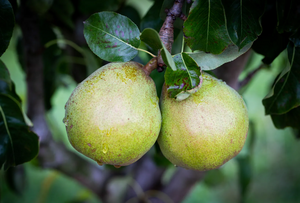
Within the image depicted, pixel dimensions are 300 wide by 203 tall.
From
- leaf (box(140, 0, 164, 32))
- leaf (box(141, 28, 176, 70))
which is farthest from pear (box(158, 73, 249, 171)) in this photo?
leaf (box(140, 0, 164, 32))

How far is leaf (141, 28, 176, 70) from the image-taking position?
453 millimetres

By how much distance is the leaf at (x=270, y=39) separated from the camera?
0.62 metres

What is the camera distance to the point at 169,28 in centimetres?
53

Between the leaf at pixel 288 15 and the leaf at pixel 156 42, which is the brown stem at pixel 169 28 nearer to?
the leaf at pixel 156 42

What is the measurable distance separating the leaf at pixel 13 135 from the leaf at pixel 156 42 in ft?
1.18

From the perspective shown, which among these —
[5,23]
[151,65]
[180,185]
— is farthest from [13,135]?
[180,185]

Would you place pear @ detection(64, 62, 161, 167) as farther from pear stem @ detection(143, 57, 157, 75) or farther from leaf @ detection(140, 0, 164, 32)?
leaf @ detection(140, 0, 164, 32)

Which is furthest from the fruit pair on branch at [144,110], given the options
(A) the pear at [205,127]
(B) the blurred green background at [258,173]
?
(B) the blurred green background at [258,173]

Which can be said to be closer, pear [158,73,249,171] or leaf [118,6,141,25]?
pear [158,73,249,171]

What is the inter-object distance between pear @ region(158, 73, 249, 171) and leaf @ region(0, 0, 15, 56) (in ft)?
1.07

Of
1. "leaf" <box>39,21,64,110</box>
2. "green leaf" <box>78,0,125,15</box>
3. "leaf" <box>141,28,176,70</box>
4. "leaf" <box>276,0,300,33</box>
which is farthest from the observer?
"leaf" <box>39,21,64,110</box>

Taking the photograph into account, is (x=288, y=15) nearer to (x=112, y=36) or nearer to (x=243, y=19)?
(x=243, y=19)

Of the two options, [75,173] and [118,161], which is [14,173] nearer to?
[75,173]

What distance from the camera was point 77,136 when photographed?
19.6 inches
